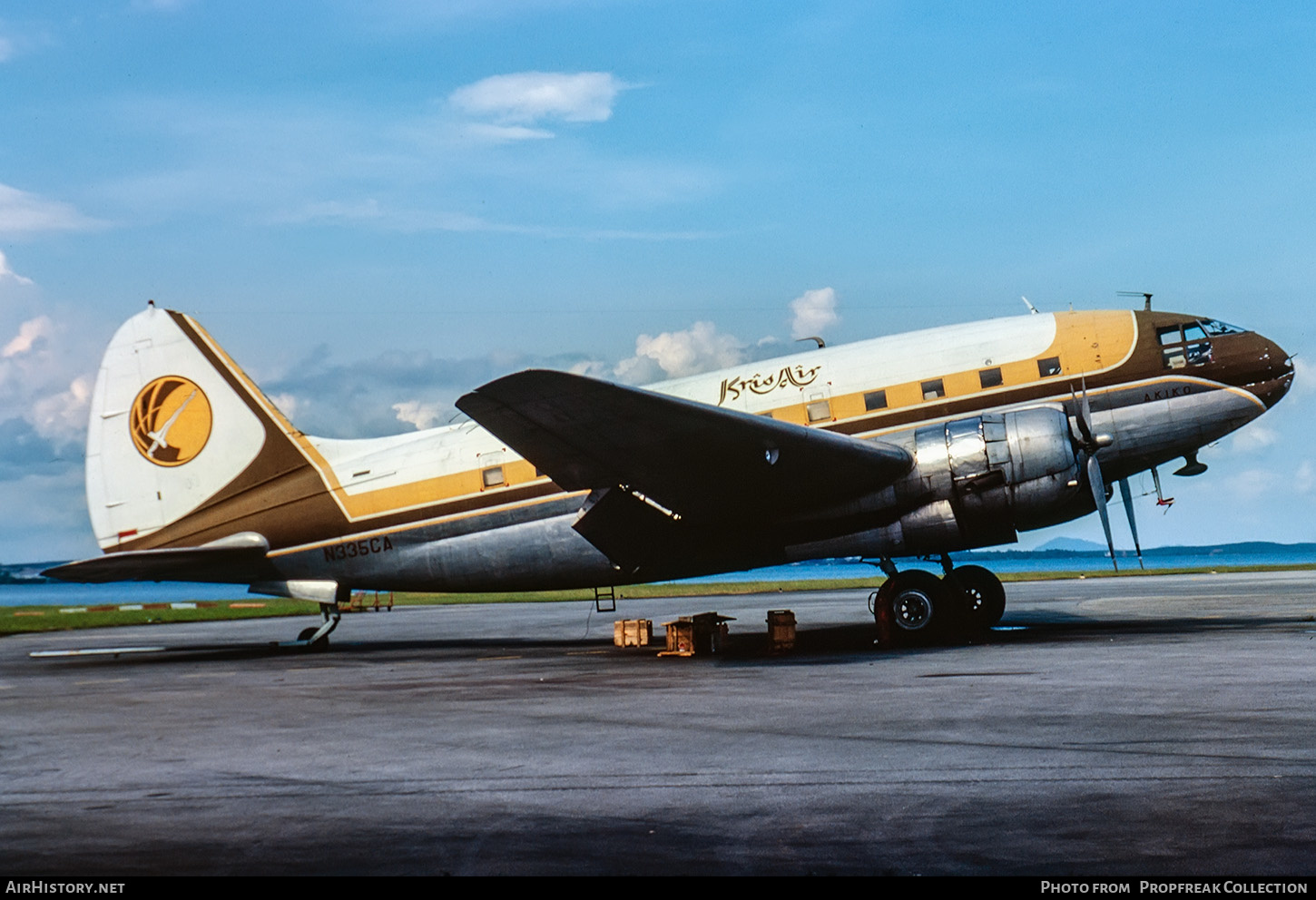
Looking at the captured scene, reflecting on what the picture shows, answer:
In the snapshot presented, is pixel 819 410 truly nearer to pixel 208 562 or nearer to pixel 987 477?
pixel 987 477

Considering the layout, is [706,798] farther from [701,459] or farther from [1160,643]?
[1160,643]

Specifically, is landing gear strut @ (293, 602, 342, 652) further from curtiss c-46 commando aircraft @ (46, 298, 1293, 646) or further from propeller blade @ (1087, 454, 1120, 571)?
propeller blade @ (1087, 454, 1120, 571)

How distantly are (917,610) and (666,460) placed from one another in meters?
5.02

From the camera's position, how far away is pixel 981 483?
17844 millimetres

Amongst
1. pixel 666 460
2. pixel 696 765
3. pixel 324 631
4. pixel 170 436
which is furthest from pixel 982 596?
pixel 170 436

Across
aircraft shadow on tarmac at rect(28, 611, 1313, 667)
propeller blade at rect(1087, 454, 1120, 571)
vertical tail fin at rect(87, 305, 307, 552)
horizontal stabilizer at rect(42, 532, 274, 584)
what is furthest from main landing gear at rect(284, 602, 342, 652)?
propeller blade at rect(1087, 454, 1120, 571)

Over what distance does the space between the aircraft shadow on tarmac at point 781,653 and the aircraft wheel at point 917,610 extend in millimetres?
230

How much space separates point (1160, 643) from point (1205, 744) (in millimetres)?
9167

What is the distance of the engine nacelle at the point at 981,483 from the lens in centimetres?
1773

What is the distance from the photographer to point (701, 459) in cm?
1759

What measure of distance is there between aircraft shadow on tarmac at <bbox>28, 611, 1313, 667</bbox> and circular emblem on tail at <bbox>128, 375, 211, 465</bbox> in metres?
Result: 4.46

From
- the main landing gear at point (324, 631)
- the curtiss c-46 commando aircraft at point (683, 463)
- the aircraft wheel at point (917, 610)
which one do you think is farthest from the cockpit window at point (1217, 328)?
the main landing gear at point (324, 631)

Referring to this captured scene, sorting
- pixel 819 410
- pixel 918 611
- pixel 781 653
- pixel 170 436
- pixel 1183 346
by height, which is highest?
pixel 170 436

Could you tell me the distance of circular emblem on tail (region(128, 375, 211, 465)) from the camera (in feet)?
75.3
